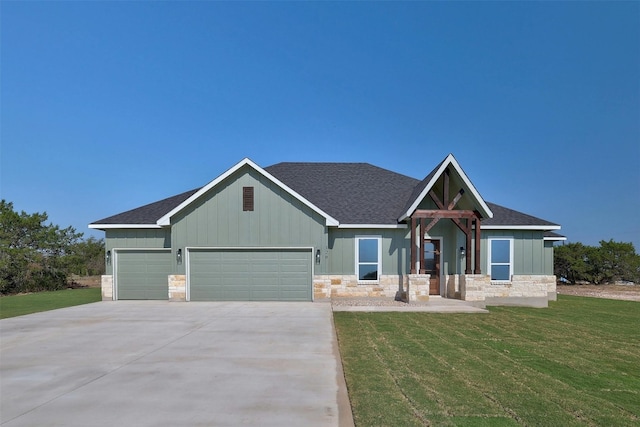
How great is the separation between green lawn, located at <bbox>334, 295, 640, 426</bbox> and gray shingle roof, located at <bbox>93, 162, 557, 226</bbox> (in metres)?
5.68

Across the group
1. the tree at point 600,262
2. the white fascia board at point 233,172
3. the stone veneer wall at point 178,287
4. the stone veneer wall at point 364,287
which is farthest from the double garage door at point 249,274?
the tree at point 600,262

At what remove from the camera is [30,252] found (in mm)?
19734

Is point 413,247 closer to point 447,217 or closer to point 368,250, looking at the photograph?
point 447,217

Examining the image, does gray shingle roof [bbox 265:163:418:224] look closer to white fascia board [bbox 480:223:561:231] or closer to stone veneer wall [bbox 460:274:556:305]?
white fascia board [bbox 480:223:561:231]

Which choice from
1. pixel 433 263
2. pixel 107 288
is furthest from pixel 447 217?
pixel 107 288

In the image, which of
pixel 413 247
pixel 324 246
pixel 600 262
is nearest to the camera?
pixel 413 247

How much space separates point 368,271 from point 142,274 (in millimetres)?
9566

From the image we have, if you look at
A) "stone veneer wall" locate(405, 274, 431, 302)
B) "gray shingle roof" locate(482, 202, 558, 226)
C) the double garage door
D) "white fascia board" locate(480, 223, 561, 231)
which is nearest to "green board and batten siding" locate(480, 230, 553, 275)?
"white fascia board" locate(480, 223, 561, 231)

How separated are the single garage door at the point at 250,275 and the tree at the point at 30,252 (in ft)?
37.0

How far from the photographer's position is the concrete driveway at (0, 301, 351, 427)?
167 inches

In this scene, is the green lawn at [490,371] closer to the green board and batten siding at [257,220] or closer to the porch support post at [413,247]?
the porch support post at [413,247]

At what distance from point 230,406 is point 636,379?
6035 mm

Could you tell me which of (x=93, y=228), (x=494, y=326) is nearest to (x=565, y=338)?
(x=494, y=326)

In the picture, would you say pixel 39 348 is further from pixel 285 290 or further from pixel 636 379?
pixel 636 379
